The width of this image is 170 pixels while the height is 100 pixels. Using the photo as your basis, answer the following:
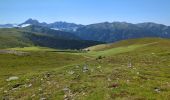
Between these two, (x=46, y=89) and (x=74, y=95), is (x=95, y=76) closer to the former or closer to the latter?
(x=46, y=89)

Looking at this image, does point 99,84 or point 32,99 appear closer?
point 32,99

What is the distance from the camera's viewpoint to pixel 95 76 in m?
40.3

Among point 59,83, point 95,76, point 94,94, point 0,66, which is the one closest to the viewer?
point 94,94

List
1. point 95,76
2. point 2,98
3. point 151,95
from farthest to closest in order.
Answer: point 95,76, point 2,98, point 151,95

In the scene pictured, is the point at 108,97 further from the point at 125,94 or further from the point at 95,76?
the point at 95,76

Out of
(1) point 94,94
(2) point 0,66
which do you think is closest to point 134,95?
(1) point 94,94

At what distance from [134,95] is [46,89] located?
427 inches

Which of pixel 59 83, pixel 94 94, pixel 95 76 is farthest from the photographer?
pixel 95 76

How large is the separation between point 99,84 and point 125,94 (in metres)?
6.33

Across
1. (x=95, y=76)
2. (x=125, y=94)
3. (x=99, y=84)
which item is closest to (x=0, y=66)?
(x=95, y=76)

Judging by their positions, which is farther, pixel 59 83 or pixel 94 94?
pixel 59 83

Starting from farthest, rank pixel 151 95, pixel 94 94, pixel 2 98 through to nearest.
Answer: pixel 2 98
pixel 94 94
pixel 151 95

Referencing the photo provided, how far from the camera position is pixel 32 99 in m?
30.4

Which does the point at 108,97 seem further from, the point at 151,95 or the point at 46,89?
the point at 46,89
